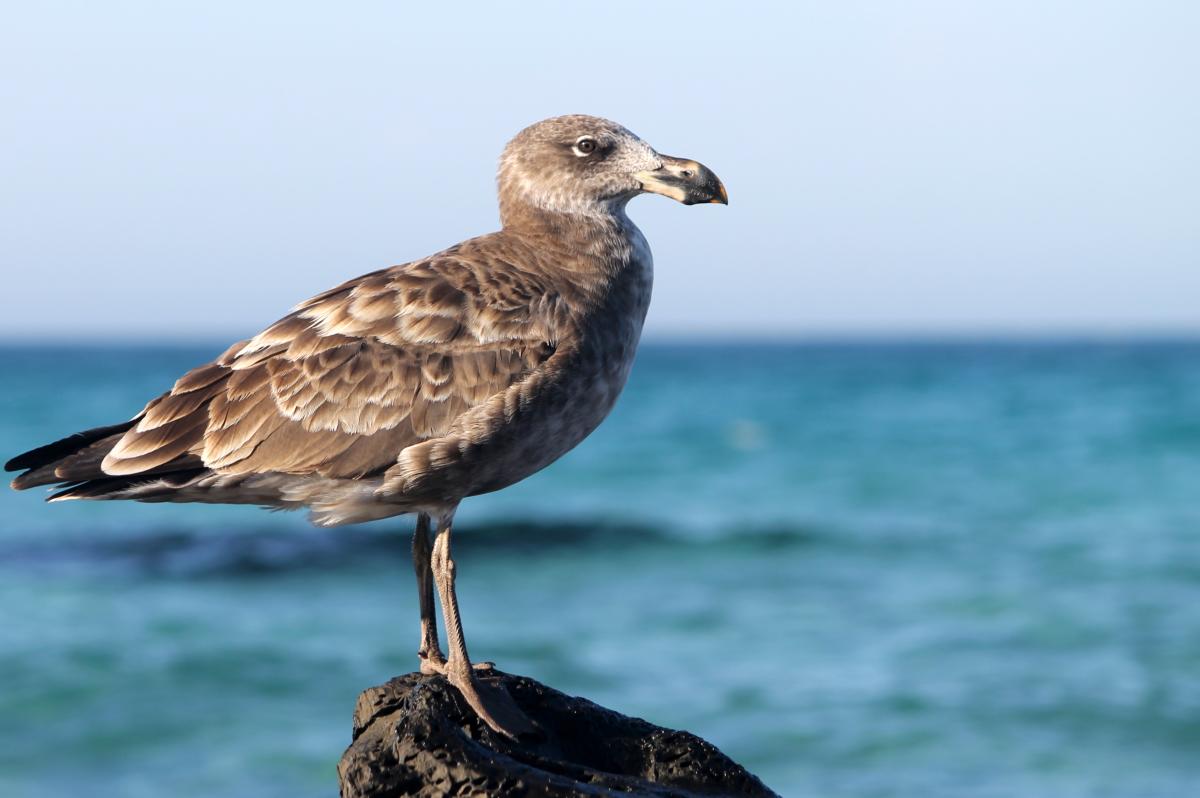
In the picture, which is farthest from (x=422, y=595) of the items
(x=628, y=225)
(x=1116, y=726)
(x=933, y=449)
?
(x=933, y=449)

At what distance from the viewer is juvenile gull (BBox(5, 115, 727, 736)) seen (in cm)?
579

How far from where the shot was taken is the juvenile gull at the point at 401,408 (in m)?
5.79

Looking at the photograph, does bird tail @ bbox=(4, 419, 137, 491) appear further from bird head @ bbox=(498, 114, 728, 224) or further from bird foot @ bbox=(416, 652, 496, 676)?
bird head @ bbox=(498, 114, 728, 224)

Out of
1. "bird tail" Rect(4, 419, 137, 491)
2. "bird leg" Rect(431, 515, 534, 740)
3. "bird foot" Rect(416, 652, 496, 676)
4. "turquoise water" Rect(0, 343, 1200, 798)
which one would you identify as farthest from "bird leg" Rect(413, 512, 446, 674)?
"turquoise water" Rect(0, 343, 1200, 798)

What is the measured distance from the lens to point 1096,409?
51.2m

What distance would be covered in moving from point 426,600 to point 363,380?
102cm

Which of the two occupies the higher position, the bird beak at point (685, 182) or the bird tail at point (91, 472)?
the bird beak at point (685, 182)

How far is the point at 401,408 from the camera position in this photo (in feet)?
19.3

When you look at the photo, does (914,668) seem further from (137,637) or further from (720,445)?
(720,445)

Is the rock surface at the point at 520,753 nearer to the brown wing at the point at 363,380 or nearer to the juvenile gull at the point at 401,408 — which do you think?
the juvenile gull at the point at 401,408

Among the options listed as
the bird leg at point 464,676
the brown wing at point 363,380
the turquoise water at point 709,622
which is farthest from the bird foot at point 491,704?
the turquoise water at point 709,622

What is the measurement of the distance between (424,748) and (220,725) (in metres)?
11.1

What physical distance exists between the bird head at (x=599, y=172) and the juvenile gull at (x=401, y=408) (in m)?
0.43

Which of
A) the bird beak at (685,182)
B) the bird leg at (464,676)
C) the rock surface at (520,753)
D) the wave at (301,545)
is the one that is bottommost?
the rock surface at (520,753)
